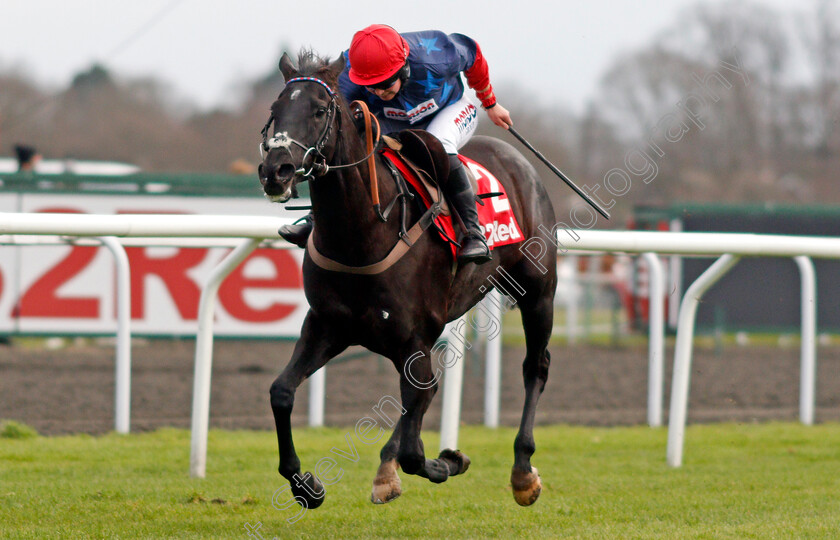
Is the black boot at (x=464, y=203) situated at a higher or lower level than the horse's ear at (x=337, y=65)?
lower

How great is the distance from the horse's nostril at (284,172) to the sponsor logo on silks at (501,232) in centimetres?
137

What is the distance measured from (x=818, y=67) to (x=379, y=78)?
20211mm

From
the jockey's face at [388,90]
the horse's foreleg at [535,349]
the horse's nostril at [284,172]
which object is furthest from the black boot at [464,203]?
the horse's nostril at [284,172]

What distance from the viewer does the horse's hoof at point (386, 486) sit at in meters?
3.76

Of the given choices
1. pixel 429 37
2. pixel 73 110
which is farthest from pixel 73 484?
pixel 73 110

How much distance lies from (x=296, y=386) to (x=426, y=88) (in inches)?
50.5

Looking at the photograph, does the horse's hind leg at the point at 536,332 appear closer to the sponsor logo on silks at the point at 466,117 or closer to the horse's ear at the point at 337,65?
the sponsor logo on silks at the point at 466,117

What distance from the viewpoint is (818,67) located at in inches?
861

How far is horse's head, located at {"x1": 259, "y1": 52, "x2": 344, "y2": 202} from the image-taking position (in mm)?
3074

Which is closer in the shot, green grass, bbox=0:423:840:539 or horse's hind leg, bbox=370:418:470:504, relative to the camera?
horse's hind leg, bbox=370:418:470:504

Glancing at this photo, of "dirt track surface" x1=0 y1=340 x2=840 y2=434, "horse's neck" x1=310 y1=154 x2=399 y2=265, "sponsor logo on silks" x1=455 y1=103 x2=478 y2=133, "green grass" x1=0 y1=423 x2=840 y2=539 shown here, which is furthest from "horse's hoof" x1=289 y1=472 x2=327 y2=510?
"dirt track surface" x1=0 y1=340 x2=840 y2=434

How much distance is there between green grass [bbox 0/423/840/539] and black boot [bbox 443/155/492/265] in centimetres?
108

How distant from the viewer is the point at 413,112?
14.1ft

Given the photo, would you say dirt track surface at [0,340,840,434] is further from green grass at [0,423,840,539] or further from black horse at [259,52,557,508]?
black horse at [259,52,557,508]
